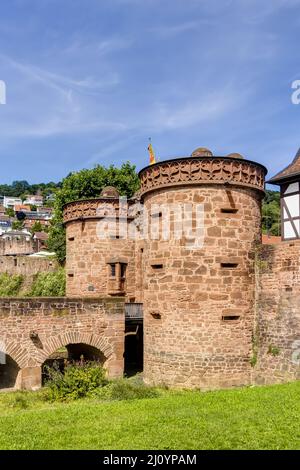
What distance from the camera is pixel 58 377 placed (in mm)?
14148

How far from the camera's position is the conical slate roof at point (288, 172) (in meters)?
14.7

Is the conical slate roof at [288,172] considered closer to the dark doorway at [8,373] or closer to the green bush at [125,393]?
the green bush at [125,393]

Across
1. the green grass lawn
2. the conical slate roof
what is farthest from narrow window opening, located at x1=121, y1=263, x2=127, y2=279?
the green grass lawn

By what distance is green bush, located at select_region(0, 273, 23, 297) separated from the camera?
40.3 m

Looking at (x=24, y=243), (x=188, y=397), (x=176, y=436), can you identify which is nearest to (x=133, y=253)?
(x=188, y=397)

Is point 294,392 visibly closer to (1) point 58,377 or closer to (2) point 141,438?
(2) point 141,438

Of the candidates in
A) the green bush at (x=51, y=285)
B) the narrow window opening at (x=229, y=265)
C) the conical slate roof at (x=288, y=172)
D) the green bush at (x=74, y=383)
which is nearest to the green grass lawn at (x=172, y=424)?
the green bush at (x=74, y=383)

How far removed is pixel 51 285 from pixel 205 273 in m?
22.2

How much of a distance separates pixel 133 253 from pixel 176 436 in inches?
545

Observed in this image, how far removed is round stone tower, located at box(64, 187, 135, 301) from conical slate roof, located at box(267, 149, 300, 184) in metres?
7.69

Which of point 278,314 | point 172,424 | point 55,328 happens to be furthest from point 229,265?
point 172,424

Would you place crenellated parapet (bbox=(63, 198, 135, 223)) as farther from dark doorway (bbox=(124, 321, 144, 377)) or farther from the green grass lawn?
the green grass lawn

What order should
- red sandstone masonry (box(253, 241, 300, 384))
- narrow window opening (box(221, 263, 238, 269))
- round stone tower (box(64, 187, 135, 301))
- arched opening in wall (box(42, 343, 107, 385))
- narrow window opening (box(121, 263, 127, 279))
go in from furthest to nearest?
narrow window opening (box(121, 263, 127, 279)) → round stone tower (box(64, 187, 135, 301)) → arched opening in wall (box(42, 343, 107, 385)) → narrow window opening (box(221, 263, 238, 269)) → red sandstone masonry (box(253, 241, 300, 384))

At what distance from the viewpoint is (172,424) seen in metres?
8.25
